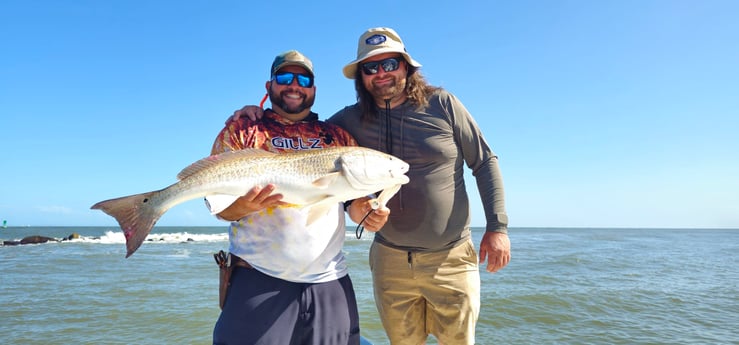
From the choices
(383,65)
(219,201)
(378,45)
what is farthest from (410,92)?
(219,201)

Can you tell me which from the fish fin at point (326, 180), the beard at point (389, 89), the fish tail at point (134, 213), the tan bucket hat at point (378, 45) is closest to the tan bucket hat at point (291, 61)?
the tan bucket hat at point (378, 45)

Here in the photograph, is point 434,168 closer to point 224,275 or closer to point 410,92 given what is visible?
point 410,92

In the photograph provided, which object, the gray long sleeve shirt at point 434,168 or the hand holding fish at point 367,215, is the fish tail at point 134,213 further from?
the gray long sleeve shirt at point 434,168

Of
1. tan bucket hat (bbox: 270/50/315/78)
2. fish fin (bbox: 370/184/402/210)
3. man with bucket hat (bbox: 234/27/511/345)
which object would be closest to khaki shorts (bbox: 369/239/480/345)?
man with bucket hat (bbox: 234/27/511/345)

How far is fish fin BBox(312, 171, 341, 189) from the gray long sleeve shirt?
1.02 metres

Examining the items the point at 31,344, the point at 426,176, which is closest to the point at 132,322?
the point at 31,344

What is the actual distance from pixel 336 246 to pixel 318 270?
20cm

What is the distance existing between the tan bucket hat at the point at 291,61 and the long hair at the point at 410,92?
0.67 meters

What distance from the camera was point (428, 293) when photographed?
368 cm

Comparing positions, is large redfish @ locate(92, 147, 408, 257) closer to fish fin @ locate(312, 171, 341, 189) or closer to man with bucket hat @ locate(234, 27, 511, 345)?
fish fin @ locate(312, 171, 341, 189)

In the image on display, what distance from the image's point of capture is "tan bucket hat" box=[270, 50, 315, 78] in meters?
3.05

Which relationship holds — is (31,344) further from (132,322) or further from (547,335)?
(547,335)

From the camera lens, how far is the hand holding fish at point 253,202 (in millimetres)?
2533

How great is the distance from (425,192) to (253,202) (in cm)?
150
